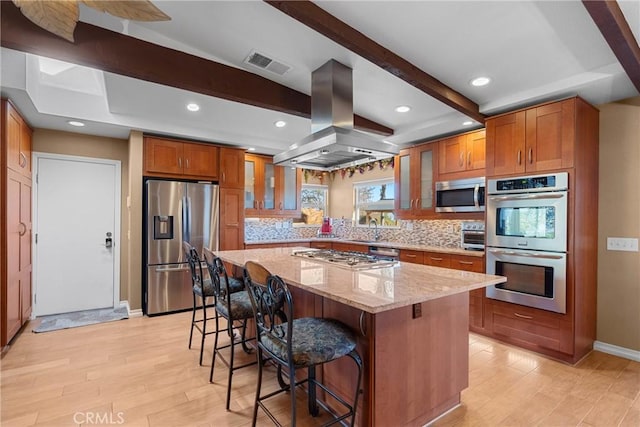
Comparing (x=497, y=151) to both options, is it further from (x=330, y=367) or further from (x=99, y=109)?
(x=99, y=109)

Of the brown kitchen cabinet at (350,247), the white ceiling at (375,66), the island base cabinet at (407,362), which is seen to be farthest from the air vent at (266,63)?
the brown kitchen cabinet at (350,247)

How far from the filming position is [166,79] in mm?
2514

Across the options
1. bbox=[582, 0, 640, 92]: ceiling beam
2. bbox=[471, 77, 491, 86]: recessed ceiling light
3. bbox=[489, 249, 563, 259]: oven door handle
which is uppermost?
bbox=[471, 77, 491, 86]: recessed ceiling light

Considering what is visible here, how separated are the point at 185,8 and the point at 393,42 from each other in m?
1.42

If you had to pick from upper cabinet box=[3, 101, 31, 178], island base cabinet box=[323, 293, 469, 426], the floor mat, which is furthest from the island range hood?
the floor mat

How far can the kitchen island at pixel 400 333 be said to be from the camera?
65.3 inches

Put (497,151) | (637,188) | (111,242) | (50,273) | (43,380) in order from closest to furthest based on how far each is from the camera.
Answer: (43,380) < (637,188) < (497,151) < (50,273) < (111,242)

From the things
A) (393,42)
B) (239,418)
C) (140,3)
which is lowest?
(239,418)

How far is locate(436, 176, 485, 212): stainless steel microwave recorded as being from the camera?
3604 mm

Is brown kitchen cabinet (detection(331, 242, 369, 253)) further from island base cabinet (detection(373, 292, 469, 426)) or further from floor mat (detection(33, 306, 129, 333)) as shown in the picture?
floor mat (detection(33, 306, 129, 333))

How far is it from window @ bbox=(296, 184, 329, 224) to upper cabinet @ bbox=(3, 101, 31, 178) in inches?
157

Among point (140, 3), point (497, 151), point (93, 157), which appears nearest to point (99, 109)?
point (93, 157)

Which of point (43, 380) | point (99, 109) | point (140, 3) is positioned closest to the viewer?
point (140, 3)

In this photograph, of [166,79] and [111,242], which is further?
[111,242]
